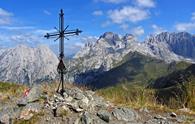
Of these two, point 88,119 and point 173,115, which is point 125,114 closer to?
point 88,119

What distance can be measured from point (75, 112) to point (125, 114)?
1.85 meters

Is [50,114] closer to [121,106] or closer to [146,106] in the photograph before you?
[121,106]

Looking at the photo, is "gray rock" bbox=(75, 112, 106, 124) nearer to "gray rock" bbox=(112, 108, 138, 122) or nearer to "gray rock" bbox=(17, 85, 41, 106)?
"gray rock" bbox=(112, 108, 138, 122)

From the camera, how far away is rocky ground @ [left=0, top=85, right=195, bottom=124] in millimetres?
13141

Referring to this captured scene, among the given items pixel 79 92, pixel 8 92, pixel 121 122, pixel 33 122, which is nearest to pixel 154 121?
pixel 121 122

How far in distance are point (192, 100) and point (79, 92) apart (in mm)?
4529

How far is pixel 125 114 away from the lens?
13.4 m

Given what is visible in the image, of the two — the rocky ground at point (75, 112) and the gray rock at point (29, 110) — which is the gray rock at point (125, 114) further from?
the gray rock at point (29, 110)

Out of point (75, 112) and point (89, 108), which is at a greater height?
point (89, 108)

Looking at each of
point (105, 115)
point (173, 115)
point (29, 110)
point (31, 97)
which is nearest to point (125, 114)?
point (105, 115)

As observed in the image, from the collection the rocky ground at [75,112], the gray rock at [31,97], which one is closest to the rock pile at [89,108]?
the rocky ground at [75,112]

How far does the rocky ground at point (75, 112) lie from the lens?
43.1 ft

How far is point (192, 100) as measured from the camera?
1477 cm

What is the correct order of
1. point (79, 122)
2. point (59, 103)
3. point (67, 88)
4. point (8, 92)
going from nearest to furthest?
point (79, 122)
point (59, 103)
point (67, 88)
point (8, 92)
